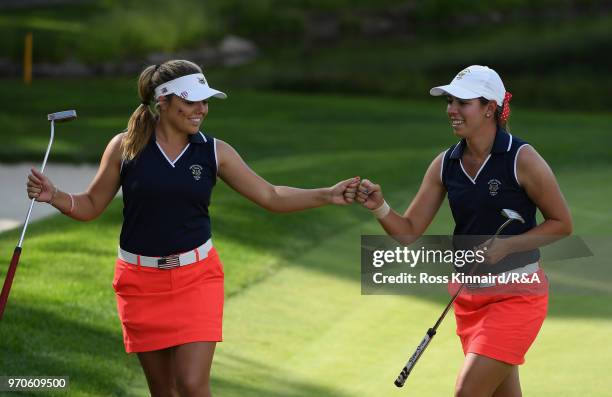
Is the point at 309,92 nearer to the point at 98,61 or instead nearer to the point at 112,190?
the point at 98,61

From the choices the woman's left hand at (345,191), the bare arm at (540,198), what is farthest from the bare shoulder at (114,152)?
the bare arm at (540,198)

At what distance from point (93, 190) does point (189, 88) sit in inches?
24.4

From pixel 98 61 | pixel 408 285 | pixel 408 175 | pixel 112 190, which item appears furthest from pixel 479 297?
pixel 98 61

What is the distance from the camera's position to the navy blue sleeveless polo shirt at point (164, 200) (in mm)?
5281

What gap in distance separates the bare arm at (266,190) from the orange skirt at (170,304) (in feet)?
1.31

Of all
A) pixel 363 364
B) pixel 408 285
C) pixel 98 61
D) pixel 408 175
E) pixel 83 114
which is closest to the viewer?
Answer: pixel 363 364

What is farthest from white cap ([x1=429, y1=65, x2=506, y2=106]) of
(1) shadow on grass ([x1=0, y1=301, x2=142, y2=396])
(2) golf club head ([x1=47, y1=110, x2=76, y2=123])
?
(1) shadow on grass ([x1=0, y1=301, x2=142, y2=396])

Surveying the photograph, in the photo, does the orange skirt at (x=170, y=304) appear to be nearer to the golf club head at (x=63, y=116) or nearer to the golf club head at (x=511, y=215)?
the golf club head at (x=63, y=116)

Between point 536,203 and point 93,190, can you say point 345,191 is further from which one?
point 93,190

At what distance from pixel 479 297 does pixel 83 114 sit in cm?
1568

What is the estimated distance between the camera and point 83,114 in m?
20.3

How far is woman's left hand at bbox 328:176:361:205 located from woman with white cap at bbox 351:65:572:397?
0.51m

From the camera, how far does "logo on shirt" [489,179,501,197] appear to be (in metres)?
5.31

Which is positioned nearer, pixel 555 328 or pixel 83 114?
pixel 555 328
